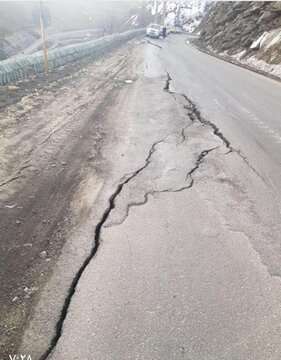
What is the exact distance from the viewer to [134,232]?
445 cm

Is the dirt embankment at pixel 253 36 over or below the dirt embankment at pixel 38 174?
below

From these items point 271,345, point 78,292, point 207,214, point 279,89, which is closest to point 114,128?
point 207,214

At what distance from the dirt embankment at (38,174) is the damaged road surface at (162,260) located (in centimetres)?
6

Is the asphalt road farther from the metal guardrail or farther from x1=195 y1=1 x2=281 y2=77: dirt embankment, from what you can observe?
the metal guardrail

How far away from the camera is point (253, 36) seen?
22.9 metres

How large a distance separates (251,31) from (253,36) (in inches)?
34.0

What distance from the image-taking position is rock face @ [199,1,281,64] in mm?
19237

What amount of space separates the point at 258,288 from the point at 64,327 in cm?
173

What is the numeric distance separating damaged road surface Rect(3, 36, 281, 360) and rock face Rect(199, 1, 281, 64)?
43.3 ft

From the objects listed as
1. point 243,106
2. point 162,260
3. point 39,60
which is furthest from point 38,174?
point 39,60

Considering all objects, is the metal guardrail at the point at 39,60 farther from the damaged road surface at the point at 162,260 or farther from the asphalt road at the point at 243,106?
the damaged road surface at the point at 162,260

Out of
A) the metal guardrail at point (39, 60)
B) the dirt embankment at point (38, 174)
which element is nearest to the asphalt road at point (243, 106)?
the dirt embankment at point (38, 174)

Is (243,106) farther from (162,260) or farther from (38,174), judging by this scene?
(162,260)

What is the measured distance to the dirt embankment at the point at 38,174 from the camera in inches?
142
